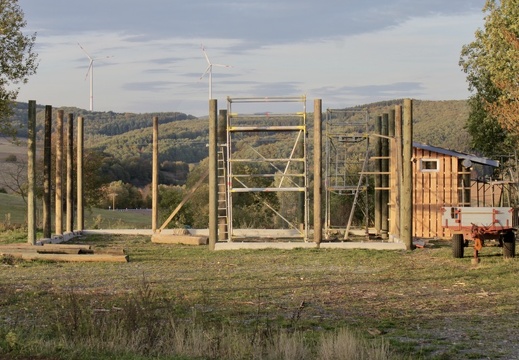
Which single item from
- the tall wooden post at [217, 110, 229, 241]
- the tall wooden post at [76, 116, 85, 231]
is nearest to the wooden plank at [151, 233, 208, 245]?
the tall wooden post at [217, 110, 229, 241]

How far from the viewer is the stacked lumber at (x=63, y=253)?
2219 centimetres

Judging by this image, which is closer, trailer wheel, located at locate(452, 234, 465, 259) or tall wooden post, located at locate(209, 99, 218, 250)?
trailer wheel, located at locate(452, 234, 465, 259)

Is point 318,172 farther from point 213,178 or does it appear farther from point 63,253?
point 63,253

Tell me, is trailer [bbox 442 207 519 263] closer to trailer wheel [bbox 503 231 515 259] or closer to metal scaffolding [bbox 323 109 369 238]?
trailer wheel [bbox 503 231 515 259]

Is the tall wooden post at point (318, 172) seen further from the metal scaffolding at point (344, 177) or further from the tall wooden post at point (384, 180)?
the tall wooden post at point (384, 180)

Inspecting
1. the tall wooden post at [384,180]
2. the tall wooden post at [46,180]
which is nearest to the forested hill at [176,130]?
the tall wooden post at [384,180]

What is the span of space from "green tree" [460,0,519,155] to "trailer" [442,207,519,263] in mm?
2974

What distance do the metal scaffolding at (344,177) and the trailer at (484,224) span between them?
4654 millimetres

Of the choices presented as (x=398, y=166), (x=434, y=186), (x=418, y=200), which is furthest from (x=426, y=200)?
(x=398, y=166)

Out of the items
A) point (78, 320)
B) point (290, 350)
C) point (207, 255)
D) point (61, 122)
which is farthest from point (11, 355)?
point (61, 122)

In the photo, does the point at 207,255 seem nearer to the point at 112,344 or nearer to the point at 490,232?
the point at 490,232

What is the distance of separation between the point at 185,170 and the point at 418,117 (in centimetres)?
2580

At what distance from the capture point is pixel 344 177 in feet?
94.1

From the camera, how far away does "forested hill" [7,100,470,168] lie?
80812 mm
